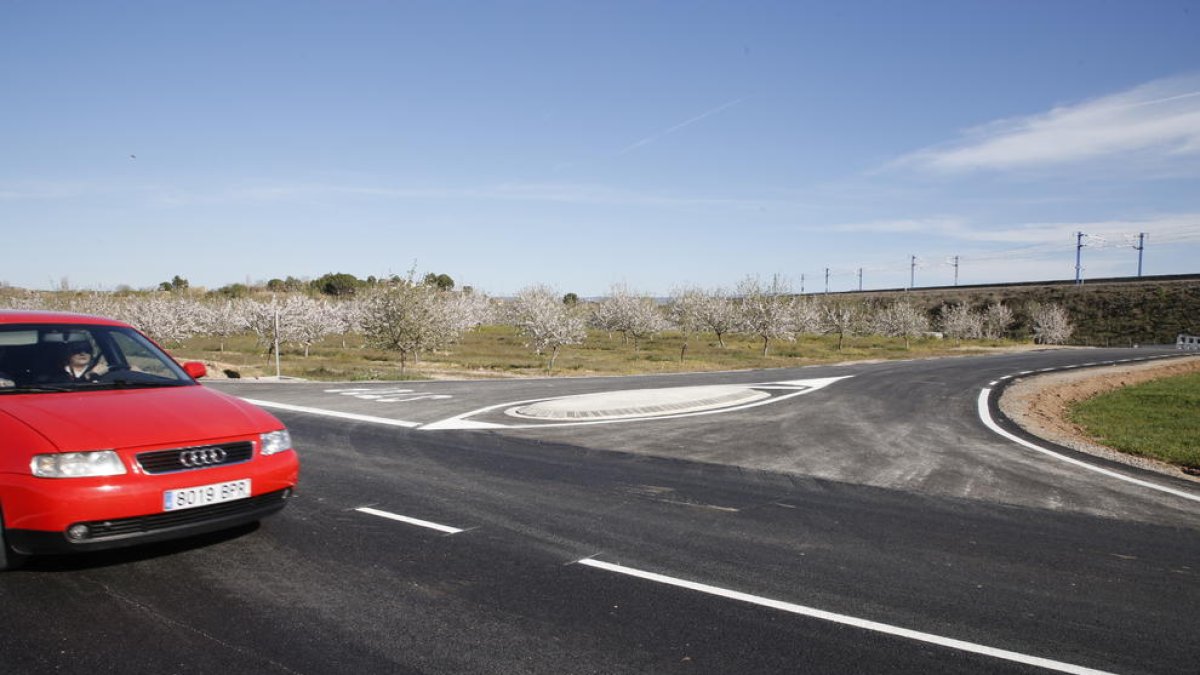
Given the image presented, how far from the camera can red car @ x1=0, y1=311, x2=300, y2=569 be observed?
13.9 feet

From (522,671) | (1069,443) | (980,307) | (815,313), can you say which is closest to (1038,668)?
(522,671)

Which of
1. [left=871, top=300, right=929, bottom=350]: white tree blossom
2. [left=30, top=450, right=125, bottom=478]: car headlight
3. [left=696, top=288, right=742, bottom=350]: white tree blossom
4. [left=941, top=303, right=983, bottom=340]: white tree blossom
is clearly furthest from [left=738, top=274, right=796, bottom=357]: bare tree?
[left=30, top=450, right=125, bottom=478]: car headlight

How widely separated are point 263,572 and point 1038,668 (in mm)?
4559

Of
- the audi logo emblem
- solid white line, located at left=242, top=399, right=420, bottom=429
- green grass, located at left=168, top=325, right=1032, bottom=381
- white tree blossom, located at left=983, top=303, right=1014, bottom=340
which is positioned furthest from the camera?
white tree blossom, located at left=983, top=303, right=1014, bottom=340

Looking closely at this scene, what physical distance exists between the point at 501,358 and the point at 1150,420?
112ft

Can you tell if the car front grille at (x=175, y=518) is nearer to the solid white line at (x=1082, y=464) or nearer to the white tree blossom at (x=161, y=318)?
the solid white line at (x=1082, y=464)

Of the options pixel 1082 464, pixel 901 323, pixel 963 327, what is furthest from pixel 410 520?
pixel 963 327

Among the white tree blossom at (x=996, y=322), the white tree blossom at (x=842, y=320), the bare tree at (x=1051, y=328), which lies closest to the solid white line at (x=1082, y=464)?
the white tree blossom at (x=842, y=320)

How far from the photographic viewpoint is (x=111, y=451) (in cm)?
438

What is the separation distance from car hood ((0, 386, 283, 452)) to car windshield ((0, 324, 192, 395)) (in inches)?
9.9

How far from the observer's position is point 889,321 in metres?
71.9

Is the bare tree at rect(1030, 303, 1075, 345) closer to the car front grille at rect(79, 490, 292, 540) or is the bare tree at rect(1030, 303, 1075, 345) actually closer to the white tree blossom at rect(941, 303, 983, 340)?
the white tree blossom at rect(941, 303, 983, 340)

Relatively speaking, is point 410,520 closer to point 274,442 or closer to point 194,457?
point 274,442

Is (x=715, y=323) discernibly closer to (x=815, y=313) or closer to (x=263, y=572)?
(x=815, y=313)
